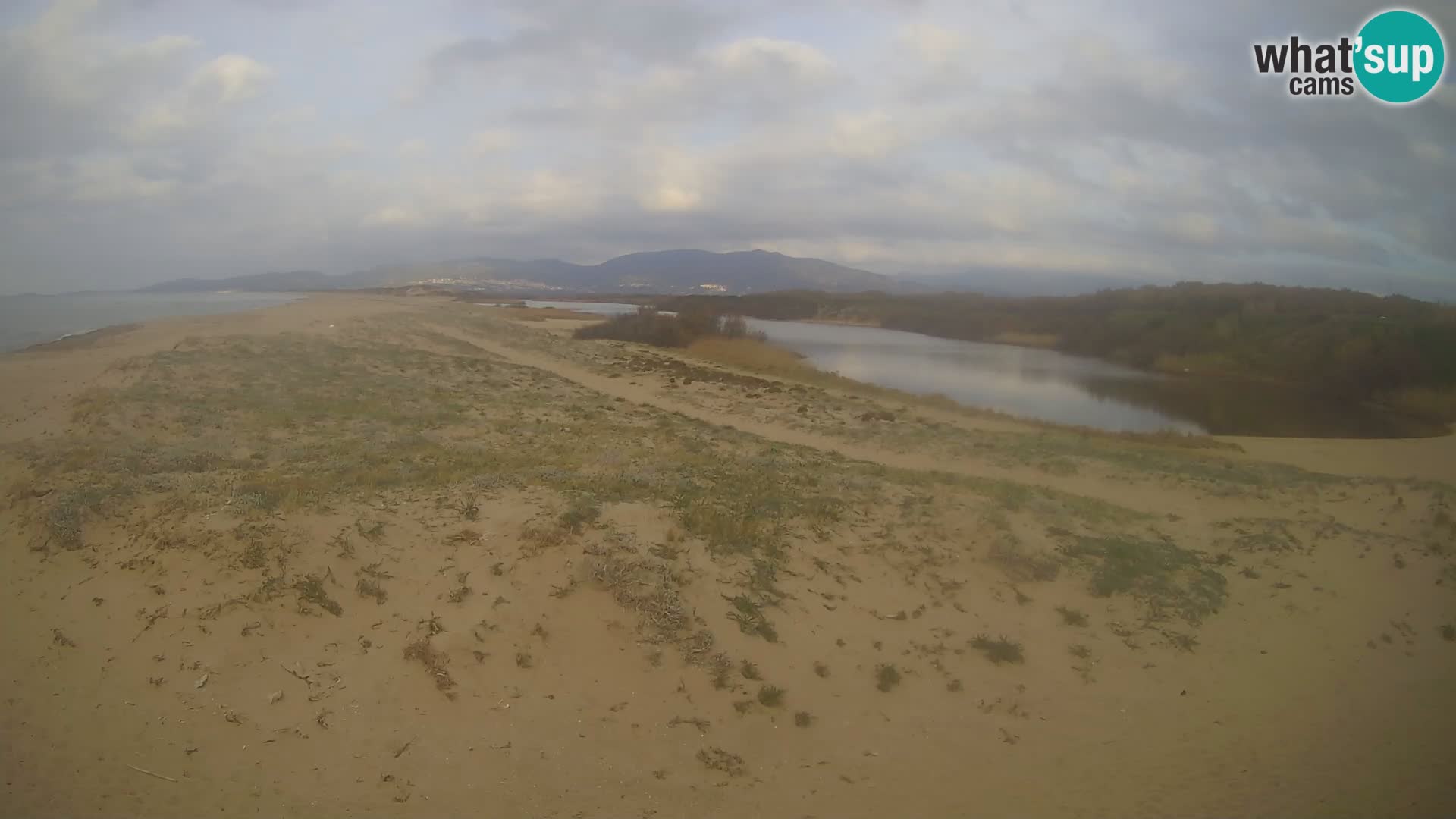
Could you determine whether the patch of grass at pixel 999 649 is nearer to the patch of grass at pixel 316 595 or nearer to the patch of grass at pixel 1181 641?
the patch of grass at pixel 1181 641

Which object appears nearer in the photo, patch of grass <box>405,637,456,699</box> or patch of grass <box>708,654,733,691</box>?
patch of grass <box>405,637,456,699</box>

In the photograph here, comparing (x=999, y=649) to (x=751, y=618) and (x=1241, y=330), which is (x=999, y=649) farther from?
(x=1241, y=330)

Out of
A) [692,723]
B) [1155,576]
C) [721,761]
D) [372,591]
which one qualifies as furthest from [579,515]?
[1155,576]

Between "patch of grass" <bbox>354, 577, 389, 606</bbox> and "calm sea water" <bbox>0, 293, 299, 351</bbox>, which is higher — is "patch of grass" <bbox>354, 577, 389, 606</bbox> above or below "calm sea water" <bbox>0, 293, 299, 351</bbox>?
below

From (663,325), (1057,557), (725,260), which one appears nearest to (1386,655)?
(1057,557)

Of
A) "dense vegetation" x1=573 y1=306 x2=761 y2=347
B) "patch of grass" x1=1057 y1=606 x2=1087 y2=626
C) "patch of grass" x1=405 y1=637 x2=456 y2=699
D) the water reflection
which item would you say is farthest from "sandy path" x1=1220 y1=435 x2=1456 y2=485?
"dense vegetation" x1=573 y1=306 x2=761 y2=347

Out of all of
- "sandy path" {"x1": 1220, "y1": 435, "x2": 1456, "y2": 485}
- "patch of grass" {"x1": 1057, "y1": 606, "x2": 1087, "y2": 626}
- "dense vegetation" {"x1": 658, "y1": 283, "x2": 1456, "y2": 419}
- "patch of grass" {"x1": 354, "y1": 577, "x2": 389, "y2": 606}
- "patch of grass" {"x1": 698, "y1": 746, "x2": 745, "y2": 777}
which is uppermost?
"dense vegetation" {"x1": 658, "y1": 283, "x2": 1456, "y2": 419}

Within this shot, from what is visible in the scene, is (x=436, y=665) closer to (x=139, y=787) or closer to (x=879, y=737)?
(x=139, y=787)

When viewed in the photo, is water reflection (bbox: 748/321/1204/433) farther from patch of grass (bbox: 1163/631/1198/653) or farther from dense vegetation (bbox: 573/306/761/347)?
patch of grass (bbox: 1163/631/1198/653)
